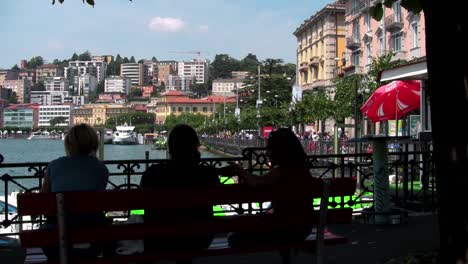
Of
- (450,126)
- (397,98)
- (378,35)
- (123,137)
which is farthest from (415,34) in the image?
(123,137)

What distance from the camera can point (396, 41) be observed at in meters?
51.6

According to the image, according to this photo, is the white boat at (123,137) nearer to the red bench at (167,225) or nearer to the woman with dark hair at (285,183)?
the woman with dark hair at (285,183)

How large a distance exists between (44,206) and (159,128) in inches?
6645

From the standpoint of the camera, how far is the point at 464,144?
4.10 m

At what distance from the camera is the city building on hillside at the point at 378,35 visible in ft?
156

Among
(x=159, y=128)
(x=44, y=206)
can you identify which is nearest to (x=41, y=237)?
(x=44, y=206)

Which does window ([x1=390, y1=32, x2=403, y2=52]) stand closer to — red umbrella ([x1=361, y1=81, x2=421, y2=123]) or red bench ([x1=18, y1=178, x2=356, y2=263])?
red umbrella ([x1=361, y1=81, x2=421, y2=123])

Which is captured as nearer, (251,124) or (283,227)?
(283,227)

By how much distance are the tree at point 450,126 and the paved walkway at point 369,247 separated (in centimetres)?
196

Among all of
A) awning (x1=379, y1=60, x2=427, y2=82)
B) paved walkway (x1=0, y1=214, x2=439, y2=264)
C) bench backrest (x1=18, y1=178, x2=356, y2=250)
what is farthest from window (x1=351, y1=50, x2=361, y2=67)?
bench backrest (x1=18, y1=178, x2=356, y2=250)

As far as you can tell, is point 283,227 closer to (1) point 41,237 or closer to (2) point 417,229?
(1) point 41,237

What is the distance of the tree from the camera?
4129 millimetres

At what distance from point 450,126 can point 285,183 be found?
1250mm

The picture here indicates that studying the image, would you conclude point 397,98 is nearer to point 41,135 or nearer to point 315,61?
point 315,61
